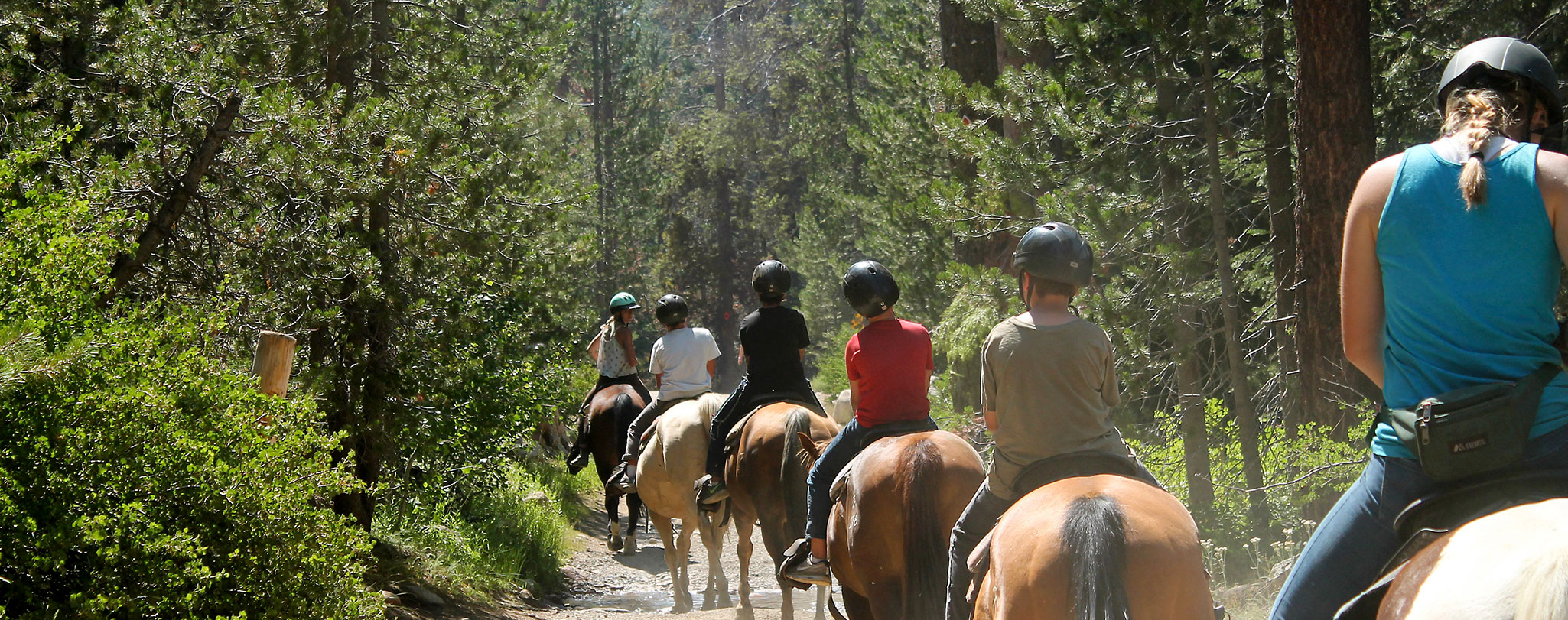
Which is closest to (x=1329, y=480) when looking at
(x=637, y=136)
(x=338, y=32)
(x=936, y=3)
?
(x=338, y=32)

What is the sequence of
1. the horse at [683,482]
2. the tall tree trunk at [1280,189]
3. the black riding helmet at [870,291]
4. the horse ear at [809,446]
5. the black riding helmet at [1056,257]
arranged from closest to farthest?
the black riding helmet at [1056,257]
the black riding helmet at [870,291]
the horse ear at [809,446]
the tall tree trunk at [1280,189]
the horse at [683,482]

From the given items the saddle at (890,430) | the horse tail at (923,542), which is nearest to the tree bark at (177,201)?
the saddle at (890,430)

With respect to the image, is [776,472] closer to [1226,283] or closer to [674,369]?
[674,369]

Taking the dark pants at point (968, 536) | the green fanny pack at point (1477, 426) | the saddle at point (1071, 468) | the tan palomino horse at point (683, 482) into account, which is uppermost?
the green fanny pack at point (1477, 426)

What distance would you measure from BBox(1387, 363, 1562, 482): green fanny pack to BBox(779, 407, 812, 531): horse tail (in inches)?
184

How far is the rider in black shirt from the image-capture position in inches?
320

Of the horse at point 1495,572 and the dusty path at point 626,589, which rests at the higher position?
the horse at point 1495,572

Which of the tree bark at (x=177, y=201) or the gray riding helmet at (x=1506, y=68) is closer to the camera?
the gray riding helmet at (x=1506, y=68)

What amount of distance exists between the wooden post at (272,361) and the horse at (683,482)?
4290 mm

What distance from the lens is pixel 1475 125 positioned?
2.63 m

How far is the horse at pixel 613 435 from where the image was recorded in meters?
12.6

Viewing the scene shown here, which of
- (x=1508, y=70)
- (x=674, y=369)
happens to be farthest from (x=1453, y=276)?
(x=674, y=369)

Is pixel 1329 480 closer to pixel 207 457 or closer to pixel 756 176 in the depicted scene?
pixel 207 457

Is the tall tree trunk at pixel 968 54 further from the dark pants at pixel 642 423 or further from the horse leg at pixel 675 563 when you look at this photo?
the horse leg at pixel 675 563
